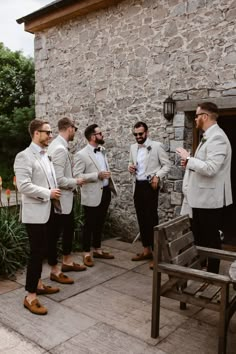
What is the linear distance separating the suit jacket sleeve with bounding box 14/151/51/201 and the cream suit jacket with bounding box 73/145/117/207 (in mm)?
1234

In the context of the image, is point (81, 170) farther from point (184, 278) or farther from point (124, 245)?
point (184, 278)

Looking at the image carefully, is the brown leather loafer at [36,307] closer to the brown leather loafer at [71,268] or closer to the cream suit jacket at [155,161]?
the brown leather loafer at [71,268]

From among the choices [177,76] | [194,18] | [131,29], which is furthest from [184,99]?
[131,29]

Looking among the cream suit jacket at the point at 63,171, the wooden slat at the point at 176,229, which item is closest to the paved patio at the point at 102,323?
the wooden slat at the point at 176,229

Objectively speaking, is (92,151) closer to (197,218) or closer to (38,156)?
(38,156)

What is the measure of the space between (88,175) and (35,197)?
1275 millimetres

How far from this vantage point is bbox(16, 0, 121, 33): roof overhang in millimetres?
6129

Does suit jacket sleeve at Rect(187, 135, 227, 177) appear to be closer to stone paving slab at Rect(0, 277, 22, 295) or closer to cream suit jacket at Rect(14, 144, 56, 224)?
cream suit jacket at Rect(14, 144, 56, 224)

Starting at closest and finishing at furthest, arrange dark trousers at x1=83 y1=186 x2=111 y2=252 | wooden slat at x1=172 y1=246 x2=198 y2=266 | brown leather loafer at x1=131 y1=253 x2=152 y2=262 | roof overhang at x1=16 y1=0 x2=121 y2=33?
wooden slat at x1=172 y1=246 x2=198 y2=266 < dark trousers at x1=83 y1=186 x2=111 y2=252 < brown leather loafer at x1=131 y1=253 x2=152 y2=262 < roof overhang at x1=16 y1=0 x2=121 y2=33

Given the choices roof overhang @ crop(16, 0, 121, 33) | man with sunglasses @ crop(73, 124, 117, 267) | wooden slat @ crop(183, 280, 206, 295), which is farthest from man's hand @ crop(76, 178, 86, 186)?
roof overhang @ crop(16, 0, 121, 33)

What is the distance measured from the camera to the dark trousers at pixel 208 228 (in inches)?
137

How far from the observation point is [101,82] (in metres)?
6.39

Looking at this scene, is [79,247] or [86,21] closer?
[79,247]

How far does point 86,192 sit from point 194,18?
3031mm
